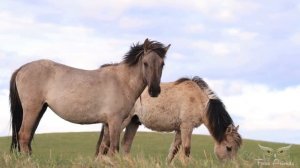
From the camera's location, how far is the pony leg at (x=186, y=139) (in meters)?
16.8

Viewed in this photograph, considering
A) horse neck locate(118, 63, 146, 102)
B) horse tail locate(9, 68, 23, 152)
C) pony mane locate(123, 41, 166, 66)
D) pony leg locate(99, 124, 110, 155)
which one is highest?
pony mane locate(123, 41, 166, 66)

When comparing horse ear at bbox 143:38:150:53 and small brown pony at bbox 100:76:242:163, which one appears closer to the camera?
horse ear at bbox 143:38:150:53

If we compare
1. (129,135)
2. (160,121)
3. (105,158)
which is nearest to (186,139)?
(160,121)

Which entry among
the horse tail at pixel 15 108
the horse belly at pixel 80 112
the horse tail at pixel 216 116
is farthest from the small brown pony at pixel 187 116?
the horse tail at pixel 15 108

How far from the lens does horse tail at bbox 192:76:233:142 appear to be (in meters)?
17.0

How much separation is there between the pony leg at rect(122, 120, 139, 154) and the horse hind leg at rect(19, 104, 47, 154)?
6.20 meters

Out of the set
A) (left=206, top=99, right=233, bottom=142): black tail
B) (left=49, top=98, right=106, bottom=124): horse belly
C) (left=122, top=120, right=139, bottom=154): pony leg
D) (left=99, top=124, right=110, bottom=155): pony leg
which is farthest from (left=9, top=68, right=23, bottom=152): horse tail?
(left=206, top=99, right=233, bottom=142): black tail

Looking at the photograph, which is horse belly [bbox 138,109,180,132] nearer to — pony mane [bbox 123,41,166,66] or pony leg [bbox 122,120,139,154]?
pony leg [bbox 122,120,139,154]

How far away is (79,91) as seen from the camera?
12.7 m

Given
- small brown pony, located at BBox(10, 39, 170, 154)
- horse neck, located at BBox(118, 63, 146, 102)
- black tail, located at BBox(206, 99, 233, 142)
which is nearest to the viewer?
small brown pony, located at BBox(10, 39, 170, 154)

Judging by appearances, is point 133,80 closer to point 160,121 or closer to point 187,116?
point 187,116

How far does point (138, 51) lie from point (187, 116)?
16.6 feet

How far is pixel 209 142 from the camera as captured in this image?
35656 millimetres

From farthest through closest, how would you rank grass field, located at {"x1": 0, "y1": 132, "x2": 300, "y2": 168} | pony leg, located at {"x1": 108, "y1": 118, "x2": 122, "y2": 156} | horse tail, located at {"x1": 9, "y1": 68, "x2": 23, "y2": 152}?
horse tail, located at {"x1": 9, "y1": 68, "x2": 23, "y2": 152} → pony leg, located at {"x1": 108, "y1": 118, "x2": 122, "y2": 156} → grass field, located at {"x1": 0, "y1": 132, "x2": 300, "y2": 168}
